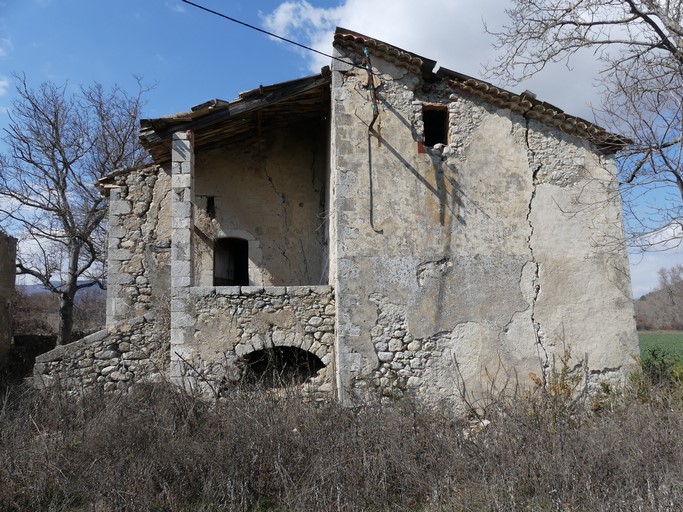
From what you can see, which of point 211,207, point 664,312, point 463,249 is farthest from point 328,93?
Answer: point 664,312

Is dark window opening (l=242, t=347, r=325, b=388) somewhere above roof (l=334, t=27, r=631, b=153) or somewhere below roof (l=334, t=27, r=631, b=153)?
below

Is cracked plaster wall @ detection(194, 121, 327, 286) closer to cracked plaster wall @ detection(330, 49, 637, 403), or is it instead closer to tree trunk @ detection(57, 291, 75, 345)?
cracked plaster wall @ detection(330, 49, 637, 403)

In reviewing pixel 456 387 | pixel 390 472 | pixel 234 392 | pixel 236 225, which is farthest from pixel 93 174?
pixel 390 472

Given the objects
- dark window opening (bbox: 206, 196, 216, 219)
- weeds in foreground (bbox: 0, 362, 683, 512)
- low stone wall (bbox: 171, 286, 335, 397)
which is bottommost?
weeds in foreground (bbox: 0, 362, 683, 512)

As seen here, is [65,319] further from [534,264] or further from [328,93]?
[534,264]

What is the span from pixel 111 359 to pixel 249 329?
97.8 inches

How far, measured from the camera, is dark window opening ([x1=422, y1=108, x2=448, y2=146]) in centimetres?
943

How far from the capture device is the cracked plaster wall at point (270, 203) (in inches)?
447

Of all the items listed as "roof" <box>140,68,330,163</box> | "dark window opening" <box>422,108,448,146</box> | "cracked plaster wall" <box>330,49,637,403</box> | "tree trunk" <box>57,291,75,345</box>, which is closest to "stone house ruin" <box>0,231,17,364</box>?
"tree trunk" <box>57,291,75,345</box>

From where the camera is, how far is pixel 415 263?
854 centimetres

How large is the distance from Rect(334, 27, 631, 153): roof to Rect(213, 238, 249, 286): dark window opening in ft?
15.8

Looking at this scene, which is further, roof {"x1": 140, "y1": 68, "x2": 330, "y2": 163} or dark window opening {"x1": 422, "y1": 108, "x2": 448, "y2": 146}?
dark window opening {"x1": 422, "y1": 108, "x2": 448, "y2": 146}

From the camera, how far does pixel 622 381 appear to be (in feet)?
28.4

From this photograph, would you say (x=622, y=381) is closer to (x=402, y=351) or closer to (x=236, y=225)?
(x=402, y=351)
